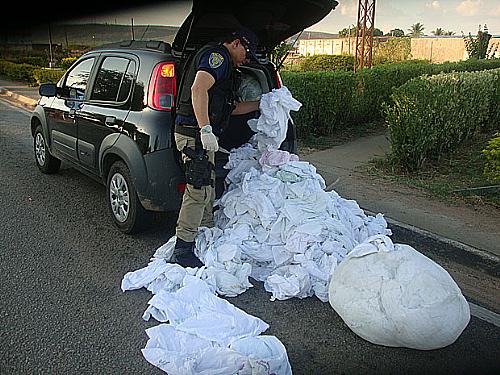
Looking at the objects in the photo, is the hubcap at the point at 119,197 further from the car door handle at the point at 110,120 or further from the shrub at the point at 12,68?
the shrub at the point at 12,68

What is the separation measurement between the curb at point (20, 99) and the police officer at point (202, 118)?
1144 centimetres

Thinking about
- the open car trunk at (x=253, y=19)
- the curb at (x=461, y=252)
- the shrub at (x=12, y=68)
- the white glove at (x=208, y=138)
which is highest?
the open car trunk at (x=253, y=19)

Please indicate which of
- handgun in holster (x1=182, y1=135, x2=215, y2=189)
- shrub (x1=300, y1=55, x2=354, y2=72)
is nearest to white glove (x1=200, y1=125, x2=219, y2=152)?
handgun in holster (x1=182, y1=135, x2=215, y2=189)

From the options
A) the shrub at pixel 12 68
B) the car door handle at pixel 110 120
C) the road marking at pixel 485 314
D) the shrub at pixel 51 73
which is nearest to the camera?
the shrub at pixel 12 68

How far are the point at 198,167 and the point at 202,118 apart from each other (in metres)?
0.37

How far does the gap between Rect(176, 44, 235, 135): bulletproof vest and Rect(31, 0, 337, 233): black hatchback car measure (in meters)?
0.23

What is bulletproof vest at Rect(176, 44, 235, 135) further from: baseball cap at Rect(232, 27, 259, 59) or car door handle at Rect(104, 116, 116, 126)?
car door handle at Rect(104, 116, 116, 126)

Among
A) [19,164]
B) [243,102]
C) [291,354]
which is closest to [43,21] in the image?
[291,354]

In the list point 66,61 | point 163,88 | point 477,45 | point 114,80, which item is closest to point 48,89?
point 114,80

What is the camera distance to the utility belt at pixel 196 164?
3.89 meters

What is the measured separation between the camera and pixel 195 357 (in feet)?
9.39

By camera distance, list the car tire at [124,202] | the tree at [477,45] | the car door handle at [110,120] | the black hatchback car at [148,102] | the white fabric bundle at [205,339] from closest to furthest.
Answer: the white fabric bundle at [205,339]
the black hatchback car at [148,102]
the car tire at [124,202]
the car door handle at [110,120]
the tree at [477,45]

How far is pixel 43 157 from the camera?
6770 millimetres

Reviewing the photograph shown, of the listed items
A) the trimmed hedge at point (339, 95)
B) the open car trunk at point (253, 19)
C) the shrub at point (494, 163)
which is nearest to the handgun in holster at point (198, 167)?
the open car trunk at point (253, 19)
